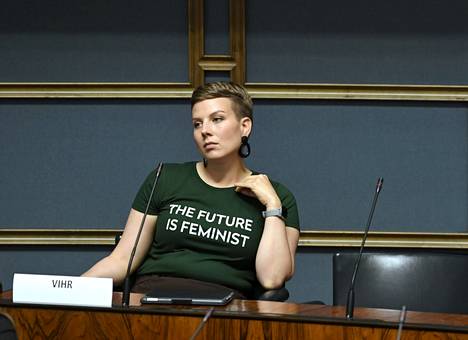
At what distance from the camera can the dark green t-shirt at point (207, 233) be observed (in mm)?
2812

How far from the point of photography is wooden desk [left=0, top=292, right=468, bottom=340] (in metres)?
1.87

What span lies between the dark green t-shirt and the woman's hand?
0.13 ft

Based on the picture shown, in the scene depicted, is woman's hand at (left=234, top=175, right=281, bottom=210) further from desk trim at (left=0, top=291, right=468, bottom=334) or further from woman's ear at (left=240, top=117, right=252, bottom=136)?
desk trim at (left=0, top=291, right=468, bottom=334)

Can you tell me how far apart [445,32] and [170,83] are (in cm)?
120

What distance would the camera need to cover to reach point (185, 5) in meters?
3.89

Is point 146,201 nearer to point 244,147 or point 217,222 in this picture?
point 217,222

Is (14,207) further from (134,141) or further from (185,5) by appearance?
(185,5)

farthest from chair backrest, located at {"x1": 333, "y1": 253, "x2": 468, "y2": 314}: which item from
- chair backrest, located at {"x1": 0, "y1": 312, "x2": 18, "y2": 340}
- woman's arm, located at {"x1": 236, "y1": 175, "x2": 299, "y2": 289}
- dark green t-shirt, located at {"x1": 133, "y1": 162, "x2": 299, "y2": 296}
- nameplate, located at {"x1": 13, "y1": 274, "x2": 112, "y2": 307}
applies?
chair backrest, located at {"x1": 0, "y1": 312, "x2": 18, "y2": 340}

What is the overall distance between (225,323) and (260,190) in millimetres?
946

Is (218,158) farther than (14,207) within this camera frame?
No

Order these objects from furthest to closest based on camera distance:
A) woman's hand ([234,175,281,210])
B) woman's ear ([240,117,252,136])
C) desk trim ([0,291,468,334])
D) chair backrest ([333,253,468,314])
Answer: woman's ear ([240,117,252,136]), woman's hand ([234,175,281,210]), chair backrest ([333,253,468,314]), desk trim ([0,291,468,334])

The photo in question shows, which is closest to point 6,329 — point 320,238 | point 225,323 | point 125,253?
point 225,323

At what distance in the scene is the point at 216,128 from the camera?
9.34 ft

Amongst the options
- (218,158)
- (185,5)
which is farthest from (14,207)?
(218,158)
